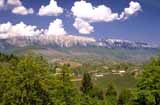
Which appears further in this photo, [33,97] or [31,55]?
[31,55]

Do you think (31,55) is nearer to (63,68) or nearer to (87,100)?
(63,68)

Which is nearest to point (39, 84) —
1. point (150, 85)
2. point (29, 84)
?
point (29, 84)

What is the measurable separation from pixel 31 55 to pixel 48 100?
6492mm

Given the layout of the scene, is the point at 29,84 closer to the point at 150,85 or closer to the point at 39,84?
the point at 39,84

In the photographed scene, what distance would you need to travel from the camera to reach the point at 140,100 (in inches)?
2146

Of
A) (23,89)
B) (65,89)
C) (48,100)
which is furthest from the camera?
(65,89)

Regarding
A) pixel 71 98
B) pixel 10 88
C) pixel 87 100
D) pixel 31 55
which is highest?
pixel 31 55

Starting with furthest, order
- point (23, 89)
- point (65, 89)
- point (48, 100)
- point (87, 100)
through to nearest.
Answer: point (87, 100), point (65, 89), point (48, 100), point (23, 89)

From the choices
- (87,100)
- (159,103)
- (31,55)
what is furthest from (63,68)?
(87,100)

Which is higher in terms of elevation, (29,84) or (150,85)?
(29,84)

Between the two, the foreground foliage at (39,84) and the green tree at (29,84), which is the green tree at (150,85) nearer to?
the foreground foliage at (39,84)

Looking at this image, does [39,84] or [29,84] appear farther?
[39,84]

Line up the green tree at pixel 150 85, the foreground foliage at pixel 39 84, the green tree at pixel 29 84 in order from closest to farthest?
the green tree at pixel 29 84 < the foreground foliage at pixel 39 84 < the green tree at pixel 150 85

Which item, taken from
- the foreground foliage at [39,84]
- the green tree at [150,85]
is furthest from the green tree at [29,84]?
the green tree at [150,85]
